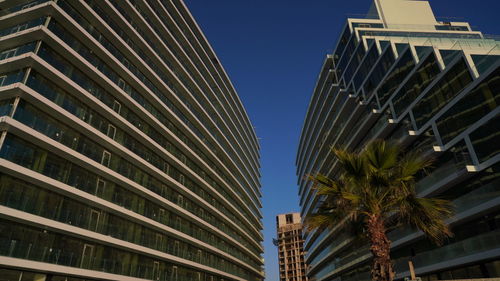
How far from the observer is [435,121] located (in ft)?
79.6

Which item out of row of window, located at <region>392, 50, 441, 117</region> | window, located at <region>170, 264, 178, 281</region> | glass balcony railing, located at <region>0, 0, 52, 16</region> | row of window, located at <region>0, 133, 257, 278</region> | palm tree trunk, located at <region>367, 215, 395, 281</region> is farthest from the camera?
window, located at <region>170, 264, 178, 281</region>

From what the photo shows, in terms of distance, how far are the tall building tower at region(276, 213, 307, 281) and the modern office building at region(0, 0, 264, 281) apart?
7874cm

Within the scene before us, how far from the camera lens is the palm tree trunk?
9594mm

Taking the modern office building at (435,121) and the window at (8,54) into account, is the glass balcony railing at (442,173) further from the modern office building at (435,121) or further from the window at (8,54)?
the window at (8,54)

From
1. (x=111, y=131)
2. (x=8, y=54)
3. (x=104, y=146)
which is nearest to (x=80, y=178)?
(x=104, y=146)

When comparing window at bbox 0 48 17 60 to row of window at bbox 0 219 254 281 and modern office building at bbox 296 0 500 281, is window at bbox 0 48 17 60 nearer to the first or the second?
row of window at bbox 0 219 254 281

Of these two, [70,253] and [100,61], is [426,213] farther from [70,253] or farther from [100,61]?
[100,61]

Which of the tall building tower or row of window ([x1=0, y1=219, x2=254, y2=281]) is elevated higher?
the tall building tower

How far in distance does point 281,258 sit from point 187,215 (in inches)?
3721

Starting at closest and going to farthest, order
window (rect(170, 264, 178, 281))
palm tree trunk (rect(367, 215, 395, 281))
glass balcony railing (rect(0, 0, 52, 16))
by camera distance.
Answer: palm tree trunk (rect(367, 215, 395, 281)), glass balcony railing (rect(0, 0, 52, 16)), window (rect(170, 264, 178, 281))

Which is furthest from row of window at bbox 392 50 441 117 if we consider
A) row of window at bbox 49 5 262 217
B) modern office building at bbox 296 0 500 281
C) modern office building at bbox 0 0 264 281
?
row of window at bbox 49 5 262 217

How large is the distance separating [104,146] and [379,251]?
74.0 ft

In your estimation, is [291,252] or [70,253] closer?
[70,253]

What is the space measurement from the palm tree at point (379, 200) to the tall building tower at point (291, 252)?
356 ft
